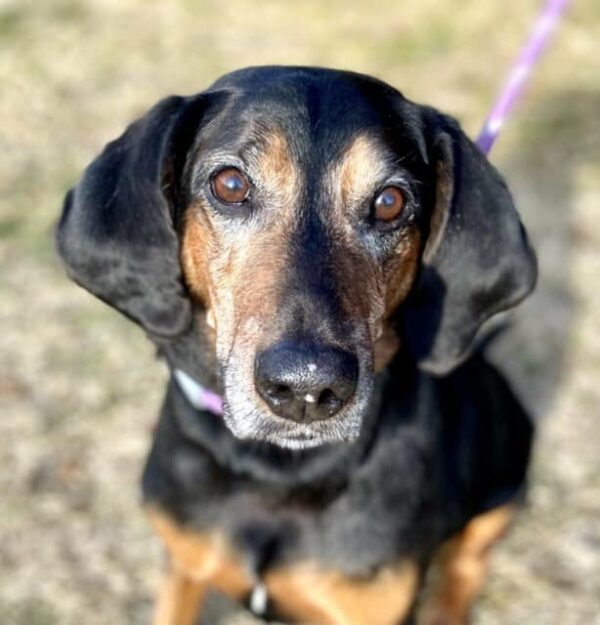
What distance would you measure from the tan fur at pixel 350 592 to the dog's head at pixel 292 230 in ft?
2.17

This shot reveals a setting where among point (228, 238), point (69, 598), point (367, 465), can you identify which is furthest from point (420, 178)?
point (69, 598)

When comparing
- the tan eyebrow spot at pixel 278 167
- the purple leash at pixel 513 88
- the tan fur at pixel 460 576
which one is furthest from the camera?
the tan fur at pixel 460 576

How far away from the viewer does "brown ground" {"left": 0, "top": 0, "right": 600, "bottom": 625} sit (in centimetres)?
461

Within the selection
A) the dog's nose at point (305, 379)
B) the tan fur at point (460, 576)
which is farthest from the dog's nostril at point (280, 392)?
the tan fur at point (460, 576)

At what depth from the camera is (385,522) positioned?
3.48 meters

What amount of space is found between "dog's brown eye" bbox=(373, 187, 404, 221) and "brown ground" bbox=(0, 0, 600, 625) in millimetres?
2072

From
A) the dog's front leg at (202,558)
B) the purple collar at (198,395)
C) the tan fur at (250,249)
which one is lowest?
the dog's front leg at (202,558)

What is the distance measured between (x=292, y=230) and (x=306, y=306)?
30 cm

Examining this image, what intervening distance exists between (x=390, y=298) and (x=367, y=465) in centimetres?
59

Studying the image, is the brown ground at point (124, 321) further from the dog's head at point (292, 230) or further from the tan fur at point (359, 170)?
the tan fur at point (359, 170)

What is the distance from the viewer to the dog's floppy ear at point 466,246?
128 inches

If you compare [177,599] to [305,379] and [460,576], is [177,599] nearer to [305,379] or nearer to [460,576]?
[460,576]

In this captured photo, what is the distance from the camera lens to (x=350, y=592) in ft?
11.4

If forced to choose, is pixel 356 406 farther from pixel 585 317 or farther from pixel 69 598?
pixel 585 317
